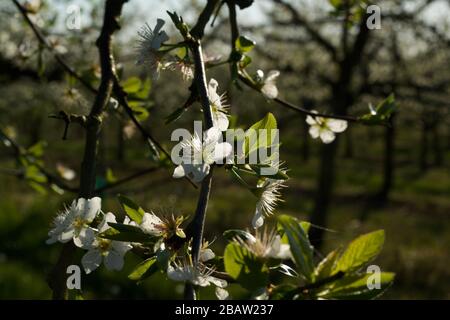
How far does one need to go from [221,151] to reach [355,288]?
0.54ft

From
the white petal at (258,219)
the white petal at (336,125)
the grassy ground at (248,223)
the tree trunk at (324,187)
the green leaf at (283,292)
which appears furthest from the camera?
the tree trunk at (324,187)

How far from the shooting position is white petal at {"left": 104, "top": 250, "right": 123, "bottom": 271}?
2.07ft

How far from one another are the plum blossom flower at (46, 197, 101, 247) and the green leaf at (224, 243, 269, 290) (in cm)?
20

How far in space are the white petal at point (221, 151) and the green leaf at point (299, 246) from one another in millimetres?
84

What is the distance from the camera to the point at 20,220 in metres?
5.25

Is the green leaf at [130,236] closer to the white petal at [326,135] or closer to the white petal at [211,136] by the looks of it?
the white petal at [211,136]

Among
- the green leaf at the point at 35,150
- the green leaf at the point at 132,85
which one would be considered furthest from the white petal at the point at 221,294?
the green leaf at the point at 35,150

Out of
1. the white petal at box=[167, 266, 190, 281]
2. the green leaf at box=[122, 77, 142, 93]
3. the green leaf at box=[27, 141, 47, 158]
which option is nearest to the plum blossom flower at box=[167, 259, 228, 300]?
the white petal at box=[167, 266, 190, 281]

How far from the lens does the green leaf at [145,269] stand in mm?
567

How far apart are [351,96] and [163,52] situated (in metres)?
4.25

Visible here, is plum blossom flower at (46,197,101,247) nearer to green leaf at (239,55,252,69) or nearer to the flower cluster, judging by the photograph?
the flower cluster

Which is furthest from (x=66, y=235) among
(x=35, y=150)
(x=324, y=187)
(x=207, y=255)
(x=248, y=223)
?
(x=248, y=223)
